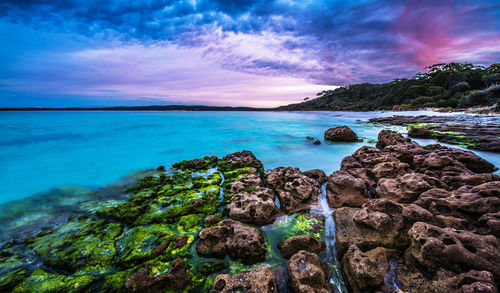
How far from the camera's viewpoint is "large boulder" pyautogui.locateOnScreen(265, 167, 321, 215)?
514 centimetres

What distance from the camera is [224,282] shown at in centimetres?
269

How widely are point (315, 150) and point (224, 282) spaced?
11819 mm

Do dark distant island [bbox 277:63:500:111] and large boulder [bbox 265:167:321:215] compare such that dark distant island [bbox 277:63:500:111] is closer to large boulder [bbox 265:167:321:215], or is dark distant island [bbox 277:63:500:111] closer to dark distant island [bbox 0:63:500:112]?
dark distant island [bbox 0:63:500:112]

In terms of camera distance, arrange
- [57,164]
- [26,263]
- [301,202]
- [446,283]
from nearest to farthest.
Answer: [446,283]
[26,263]
[301,202]
[57,164]

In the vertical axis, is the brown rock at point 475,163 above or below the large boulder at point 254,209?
above

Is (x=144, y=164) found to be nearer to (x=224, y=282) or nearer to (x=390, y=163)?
(x=224, y=282)

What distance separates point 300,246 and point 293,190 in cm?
211

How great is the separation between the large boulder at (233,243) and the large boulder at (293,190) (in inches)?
63.2

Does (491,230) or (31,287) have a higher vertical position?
A: (491,230)

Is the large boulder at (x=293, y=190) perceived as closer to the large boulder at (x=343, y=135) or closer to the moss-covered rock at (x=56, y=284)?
the moss-covered rock at (x=56, y=284)

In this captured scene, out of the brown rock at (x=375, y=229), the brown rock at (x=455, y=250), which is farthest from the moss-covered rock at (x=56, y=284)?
the brown rock at (x=455, y=250)

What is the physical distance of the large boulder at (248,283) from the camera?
8.45 feet

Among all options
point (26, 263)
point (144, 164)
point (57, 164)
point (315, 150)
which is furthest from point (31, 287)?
point (315, 150)

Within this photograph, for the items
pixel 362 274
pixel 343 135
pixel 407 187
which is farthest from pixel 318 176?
pixel 343 135
